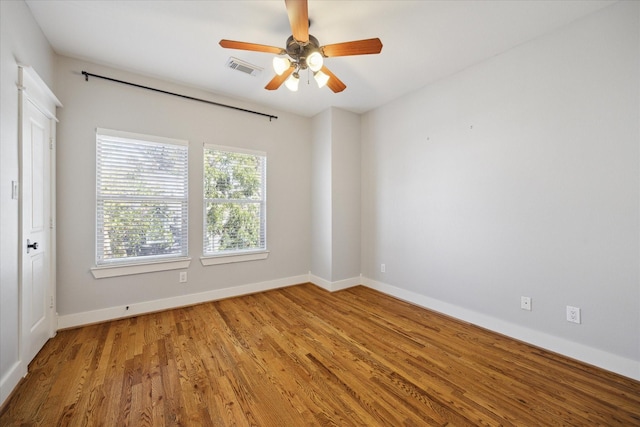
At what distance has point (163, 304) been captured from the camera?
10.8 ft

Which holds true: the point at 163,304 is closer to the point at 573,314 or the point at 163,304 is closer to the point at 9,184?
the point at 9,184

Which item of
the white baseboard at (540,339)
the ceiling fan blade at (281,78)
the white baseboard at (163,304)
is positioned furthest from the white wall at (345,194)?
the ceiling fan blade at (281,78)

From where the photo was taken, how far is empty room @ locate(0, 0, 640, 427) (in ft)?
6.05

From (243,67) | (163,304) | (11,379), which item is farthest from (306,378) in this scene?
(243,67)

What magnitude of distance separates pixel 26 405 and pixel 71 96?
2811mm

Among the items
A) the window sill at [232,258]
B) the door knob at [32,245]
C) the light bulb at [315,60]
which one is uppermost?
the light bulb at [315,60]

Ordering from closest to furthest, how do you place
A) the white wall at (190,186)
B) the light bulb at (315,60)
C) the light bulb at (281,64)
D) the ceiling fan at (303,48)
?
the ceiling fan at (303,48), the light bulb at (315,60), the light bulb at (281,64), the white wall at (190,186)

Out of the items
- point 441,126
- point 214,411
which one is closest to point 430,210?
point 441,126

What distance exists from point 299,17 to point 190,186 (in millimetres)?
2497

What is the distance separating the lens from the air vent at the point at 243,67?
9.36 feet

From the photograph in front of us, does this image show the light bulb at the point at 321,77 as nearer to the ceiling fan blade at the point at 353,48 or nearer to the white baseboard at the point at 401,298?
the ceiling fan blade at the point at 353,48

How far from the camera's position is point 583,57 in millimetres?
2236

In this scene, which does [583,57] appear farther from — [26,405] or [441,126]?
[26,405]

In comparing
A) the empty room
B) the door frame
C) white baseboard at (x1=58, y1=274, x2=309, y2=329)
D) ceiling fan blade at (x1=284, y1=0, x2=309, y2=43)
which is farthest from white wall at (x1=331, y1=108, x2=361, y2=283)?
the door frame
